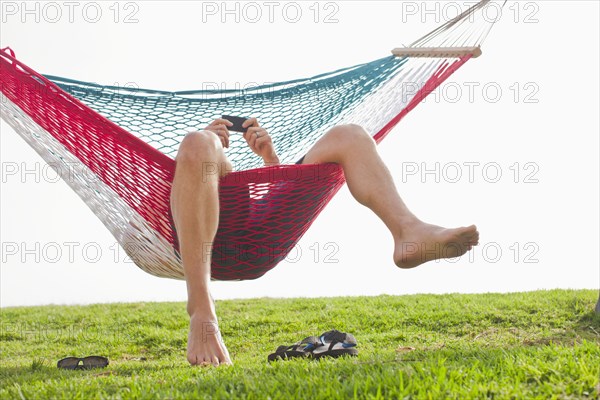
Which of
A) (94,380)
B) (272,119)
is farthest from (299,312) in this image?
(94,380)

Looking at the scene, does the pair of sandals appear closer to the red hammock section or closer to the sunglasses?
the red hammock section

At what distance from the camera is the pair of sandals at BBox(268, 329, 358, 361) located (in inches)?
83.8

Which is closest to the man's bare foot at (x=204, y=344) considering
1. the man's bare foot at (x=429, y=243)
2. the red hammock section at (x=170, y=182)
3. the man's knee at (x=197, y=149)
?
the red hammock section at (x=170, y=182)

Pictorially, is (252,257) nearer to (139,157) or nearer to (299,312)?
(139,157)

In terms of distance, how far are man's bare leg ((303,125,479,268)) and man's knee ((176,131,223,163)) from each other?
38 centimetres

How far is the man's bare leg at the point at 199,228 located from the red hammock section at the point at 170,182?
86 millimetres

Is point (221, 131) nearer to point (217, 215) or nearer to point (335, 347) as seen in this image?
point (217, 215)

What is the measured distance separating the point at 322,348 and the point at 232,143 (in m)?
1.11

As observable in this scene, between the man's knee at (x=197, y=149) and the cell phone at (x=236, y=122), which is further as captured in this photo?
the cell phone at (x=236, y=122)

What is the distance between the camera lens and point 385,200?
2.18m

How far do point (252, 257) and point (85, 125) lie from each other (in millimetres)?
752

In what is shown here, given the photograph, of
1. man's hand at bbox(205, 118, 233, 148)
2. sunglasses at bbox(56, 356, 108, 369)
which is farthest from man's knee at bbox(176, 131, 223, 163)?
sunglasses at bbox(56, 356, 108, 369)

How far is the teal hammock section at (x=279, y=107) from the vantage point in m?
2.82

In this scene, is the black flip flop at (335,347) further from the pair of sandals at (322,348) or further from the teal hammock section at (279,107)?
the teal hammock section at (279,107)
